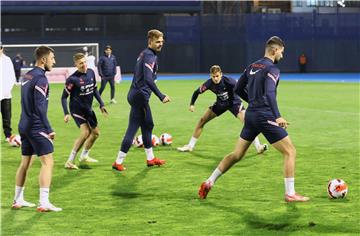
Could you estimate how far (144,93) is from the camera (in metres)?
12.6

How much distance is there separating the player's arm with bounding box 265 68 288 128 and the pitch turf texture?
120 centimetres

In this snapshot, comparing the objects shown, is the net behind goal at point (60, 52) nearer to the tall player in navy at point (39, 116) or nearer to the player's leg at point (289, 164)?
the tall player in navy at point (39, 116)

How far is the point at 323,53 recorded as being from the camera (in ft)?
189

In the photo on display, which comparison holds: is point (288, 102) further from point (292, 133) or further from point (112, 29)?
point (112, 29)

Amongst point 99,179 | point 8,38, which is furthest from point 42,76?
point 8,38

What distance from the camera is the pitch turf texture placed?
844 centimetres

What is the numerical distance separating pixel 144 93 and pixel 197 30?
4611 cm

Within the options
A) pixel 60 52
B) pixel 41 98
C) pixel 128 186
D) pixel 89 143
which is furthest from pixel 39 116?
pixel 60 52

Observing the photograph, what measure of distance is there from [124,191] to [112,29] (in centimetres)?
4815

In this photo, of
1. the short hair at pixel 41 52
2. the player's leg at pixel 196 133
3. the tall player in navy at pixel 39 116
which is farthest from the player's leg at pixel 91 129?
the short hair at pixel 41 52

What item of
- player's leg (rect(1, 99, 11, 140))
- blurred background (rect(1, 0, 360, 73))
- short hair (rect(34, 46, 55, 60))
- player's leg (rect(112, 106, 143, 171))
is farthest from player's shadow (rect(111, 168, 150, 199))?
blurred background (rect(1, 0, 360, 73))

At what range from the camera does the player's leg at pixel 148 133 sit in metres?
12.8

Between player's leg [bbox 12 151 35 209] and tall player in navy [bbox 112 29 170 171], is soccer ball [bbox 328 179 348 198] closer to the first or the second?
tall player in navy [bbox 112 29 170 171]

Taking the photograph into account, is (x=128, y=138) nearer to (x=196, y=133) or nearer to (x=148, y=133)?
(x=148, y=133)
